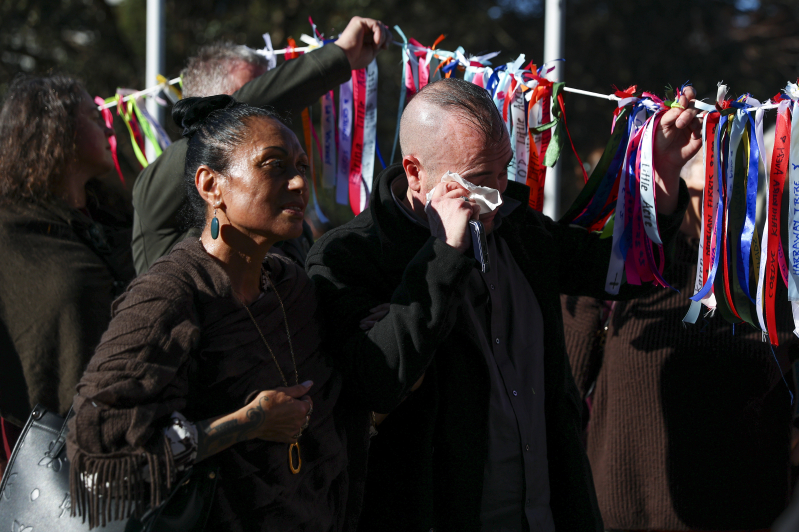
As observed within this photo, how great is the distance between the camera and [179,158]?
8.18ft

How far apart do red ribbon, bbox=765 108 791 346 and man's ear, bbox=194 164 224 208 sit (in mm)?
1470

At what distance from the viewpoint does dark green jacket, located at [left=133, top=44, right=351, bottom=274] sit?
99.2 inches

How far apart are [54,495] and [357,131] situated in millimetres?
2022

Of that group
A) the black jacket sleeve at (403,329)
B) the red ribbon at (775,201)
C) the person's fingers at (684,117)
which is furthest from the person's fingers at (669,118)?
the black jacket sleeve at (403,329)

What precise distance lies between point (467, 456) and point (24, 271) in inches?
67.5

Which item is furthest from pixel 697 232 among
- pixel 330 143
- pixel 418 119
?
pixel 330 143

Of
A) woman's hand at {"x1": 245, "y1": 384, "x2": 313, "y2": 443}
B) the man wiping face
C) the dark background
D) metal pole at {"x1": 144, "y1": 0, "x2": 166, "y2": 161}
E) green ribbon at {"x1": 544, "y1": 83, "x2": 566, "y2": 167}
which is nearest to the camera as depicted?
woman's hand at {"x1": 245, "y1": 384, "x2": 313, "y2": 443}

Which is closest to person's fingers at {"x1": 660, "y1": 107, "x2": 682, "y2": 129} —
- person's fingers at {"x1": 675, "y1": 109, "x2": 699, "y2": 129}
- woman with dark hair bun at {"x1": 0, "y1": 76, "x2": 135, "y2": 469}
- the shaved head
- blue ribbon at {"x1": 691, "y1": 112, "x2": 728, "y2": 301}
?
person's fingers at {"x1": 675, "y1": 109, "x2": 699, "y2": 129}

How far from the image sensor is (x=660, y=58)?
1298 cm

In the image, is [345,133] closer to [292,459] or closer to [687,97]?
[687,97]

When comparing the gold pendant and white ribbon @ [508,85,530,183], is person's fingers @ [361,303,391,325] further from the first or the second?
white ribbon @ [508,85,530,183]

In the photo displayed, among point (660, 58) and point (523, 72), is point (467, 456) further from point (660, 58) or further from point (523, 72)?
point (660, 58)

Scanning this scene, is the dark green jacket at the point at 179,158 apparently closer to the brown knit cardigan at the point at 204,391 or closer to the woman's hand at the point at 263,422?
the brown knit cardigan at the point at 204,391

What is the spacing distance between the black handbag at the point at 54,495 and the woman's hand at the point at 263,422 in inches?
3.1
